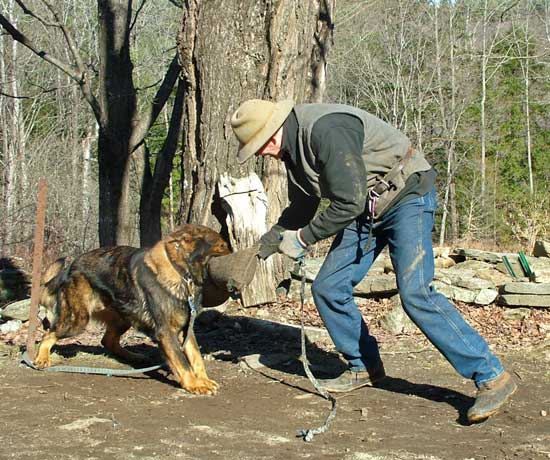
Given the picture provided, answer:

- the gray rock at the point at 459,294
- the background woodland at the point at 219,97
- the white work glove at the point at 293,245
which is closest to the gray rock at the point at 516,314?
the gray rock at the point at 459,294

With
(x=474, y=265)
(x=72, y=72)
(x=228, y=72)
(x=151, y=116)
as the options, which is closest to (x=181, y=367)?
(x=228, y=72)

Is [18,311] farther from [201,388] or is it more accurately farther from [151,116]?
[201,388]

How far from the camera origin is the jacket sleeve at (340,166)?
457 centimetres

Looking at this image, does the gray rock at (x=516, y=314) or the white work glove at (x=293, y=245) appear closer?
→ the white work glove at (x=293, y=245)

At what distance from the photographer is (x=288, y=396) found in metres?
5.74

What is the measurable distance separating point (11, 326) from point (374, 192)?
5.14m

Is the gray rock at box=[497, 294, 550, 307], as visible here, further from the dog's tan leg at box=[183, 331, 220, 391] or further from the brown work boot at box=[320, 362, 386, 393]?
the dog's tan leg at box=[183, 331, 220, 391]

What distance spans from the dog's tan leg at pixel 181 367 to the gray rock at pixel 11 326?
319 cm

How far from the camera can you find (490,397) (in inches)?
192

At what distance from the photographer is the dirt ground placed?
449cm

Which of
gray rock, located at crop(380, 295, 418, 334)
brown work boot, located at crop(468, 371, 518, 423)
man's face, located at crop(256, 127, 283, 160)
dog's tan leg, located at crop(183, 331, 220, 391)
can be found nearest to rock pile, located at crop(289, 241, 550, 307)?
gray rock, located at crop(380, 295, 418, 334)

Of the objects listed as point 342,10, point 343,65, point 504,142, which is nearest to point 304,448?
point 342,10

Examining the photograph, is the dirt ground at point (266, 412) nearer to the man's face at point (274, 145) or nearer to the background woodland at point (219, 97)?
the man's face at point (274, 145)

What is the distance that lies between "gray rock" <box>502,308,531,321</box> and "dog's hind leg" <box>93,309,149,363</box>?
12.7ft
